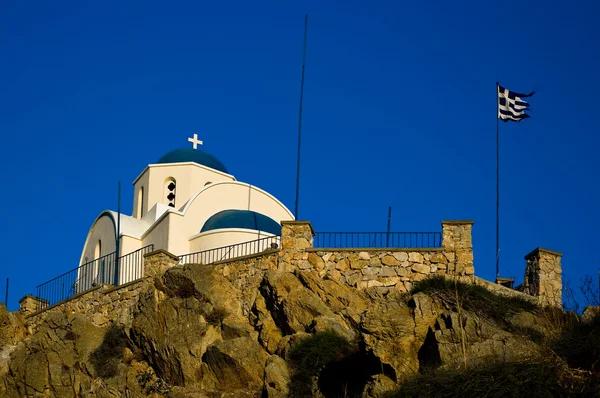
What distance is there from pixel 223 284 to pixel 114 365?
12.1ft

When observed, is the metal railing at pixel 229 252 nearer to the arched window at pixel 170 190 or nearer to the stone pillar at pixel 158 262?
the stone pillar at pixel 158 262

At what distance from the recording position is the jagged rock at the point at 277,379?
26453mm

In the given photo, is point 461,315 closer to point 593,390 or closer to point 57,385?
point 593,390

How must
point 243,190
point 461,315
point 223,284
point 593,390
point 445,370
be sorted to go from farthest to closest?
point 243,190, point 223,284, point 461,315, point 445,370, point 593,390

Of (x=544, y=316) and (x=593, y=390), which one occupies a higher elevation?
(x=544, y=316)

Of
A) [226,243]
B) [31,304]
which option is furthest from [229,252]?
[31,304]

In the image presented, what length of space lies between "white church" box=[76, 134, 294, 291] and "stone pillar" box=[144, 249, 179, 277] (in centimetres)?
125

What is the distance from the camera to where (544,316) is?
25.7 metres

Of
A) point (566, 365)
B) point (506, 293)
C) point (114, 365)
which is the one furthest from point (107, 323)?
point (566, 365)

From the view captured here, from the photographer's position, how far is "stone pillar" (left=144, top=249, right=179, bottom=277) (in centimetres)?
3309

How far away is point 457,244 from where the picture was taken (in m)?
30.6

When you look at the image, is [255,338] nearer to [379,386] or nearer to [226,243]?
[226,243]

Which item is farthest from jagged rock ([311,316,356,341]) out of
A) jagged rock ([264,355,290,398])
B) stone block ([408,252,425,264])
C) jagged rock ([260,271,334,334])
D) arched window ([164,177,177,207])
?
arched window ([164,177,177,207])

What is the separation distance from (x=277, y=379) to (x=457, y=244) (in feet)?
22.8
